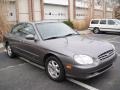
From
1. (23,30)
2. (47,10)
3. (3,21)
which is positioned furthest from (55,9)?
(23,30)

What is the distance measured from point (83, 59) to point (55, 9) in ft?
58.4

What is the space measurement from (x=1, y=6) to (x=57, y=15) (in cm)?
1010

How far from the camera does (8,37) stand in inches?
285

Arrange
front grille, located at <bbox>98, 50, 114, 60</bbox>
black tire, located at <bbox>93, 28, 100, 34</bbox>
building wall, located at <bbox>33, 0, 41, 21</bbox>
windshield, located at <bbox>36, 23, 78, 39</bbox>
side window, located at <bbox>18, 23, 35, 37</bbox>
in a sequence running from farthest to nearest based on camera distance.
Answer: building wall, located at <bbox>33, 0, 41, 21</bbox> → black tire, located at <bbox>93, 28, 100, 34</bbox> → side window, located at <bbox>18, 23, 35, 37</bbox> → windshield, located at <bbox>36, 23, 78, 39</bbox> → front grille, located at <bbox>98, 50, 114, 60</bbox>

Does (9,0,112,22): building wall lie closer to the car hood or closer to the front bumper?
the car hood

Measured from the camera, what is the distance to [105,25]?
17078 millimetres

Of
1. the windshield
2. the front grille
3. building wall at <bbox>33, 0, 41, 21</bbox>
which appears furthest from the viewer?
building wall at <bbox>33, 0, 41, 21</bbox>

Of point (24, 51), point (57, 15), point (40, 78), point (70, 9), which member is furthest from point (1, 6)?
point (70, 9)

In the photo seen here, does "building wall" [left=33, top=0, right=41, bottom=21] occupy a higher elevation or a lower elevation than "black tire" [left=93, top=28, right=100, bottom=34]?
higher

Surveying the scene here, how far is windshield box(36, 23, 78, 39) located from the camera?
5.51 meters

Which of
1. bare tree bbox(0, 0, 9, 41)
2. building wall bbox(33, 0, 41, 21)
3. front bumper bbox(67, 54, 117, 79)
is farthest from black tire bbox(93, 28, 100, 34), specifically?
front bumper bbox(67, 54, 117, 79)

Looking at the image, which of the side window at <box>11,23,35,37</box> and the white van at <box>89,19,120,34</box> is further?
the white van at <box>89,19,120,34</box>

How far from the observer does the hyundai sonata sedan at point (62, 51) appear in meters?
4.28

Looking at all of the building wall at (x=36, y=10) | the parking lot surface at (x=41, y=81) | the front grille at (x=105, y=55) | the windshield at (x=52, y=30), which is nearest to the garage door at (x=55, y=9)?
the building wall at (x=36, y=10)
